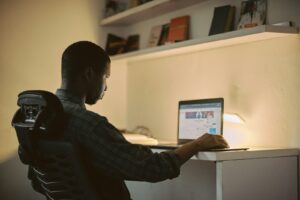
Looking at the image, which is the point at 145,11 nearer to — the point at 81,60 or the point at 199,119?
the point at 199,119

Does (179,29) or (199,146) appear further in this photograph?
(179,29)

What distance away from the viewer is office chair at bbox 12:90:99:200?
1334mm

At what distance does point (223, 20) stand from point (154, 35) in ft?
2.21

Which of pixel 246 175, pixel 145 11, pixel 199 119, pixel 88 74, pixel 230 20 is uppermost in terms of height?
pixel 145 11

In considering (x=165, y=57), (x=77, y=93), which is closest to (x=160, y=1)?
(x=165, y=57)

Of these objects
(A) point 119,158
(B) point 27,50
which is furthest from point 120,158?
(B) point 27,50

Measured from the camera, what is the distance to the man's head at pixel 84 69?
5.12 feet

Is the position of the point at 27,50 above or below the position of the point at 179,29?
below

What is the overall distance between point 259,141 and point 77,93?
3.23 feet

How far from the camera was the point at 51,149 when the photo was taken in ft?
4.51

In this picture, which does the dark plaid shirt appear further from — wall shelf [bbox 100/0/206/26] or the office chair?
wall shelf [bbox 100/0/206/26]

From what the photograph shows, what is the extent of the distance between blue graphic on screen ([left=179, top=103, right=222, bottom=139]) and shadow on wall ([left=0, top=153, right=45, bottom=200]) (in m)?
1.02

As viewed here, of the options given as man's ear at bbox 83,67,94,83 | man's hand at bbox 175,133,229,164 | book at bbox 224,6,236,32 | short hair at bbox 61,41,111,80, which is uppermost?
book at bbox 224,6,236,32

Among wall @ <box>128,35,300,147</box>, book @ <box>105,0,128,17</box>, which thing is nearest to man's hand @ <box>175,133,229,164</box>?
wall @ <box>128,35,300,147</box>
